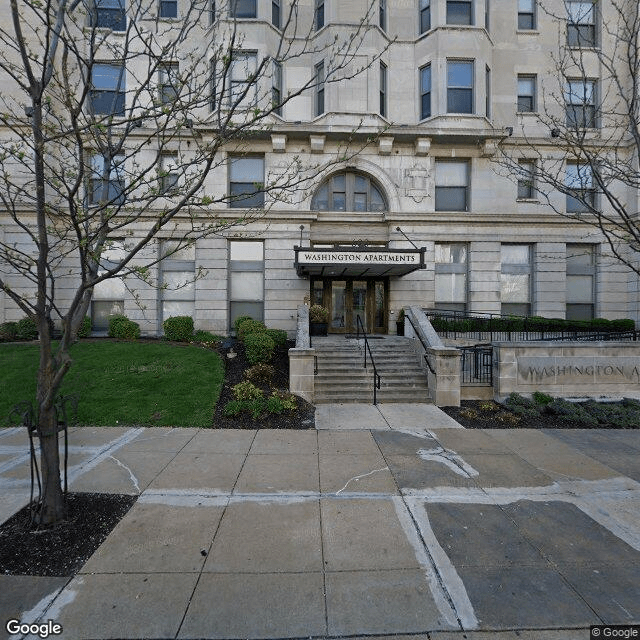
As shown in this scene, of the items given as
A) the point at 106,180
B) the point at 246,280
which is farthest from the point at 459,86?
the point at 106,180

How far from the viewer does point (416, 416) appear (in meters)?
8.23

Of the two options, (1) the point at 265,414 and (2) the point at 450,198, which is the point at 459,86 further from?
(1) the point at 265,414

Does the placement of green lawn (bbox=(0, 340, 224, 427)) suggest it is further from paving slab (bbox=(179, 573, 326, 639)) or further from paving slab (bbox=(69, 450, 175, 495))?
paving slab (bbox=(179, 573, 326, 639))

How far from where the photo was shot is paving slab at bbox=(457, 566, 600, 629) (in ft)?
8.95

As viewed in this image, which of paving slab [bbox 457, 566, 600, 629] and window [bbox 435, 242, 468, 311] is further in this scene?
window [bbox 435, 242, 468, 311]

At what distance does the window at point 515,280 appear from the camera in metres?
16.2

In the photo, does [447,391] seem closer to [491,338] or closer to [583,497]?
[583,497]

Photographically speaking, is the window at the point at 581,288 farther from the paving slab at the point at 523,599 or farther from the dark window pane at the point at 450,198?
the paving slab at the point at 523,599

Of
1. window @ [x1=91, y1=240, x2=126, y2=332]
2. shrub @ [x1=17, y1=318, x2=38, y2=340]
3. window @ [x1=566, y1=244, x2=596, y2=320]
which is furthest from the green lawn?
window @ [x1=566, y1=244, x2=596, y2=320]

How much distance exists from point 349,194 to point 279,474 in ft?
45.2

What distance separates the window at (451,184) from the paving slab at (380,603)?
621 inches

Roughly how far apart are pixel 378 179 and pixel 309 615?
52.3ft

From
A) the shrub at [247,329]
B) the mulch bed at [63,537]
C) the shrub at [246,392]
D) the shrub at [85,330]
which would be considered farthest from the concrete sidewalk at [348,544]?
the shrub at [85,330]

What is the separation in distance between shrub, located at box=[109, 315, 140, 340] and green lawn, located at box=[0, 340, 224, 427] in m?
1.63
